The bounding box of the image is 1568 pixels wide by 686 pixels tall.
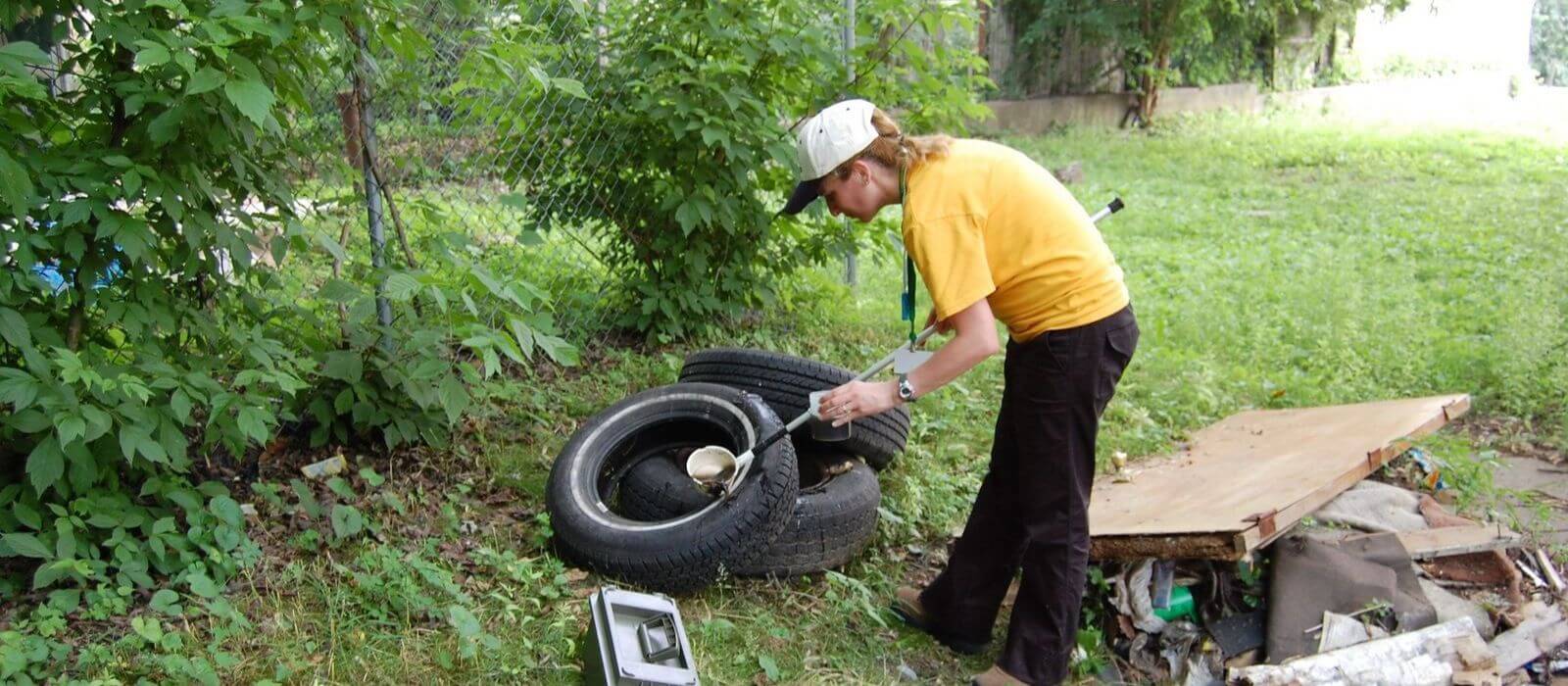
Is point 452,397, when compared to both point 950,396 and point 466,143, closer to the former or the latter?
point 466,143

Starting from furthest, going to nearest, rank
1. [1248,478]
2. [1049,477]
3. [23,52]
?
[1248,478] < [1049,477] < [23,52]

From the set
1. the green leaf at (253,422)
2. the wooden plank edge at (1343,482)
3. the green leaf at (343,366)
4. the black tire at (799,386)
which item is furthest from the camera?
the black tire at (799,386)

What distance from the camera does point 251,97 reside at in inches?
123

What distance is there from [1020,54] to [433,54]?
1408cm

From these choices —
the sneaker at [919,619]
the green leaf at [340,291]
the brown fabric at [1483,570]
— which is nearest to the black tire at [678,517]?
the sneaker at [919,619]

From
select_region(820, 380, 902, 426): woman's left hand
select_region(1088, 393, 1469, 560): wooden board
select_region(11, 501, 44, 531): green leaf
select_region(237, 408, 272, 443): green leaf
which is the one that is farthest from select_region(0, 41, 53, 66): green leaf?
select_region(1088, 393, 1469, 560): wooden board

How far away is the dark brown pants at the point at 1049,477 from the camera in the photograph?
3.35 m

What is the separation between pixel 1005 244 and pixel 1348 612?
1.81 metres

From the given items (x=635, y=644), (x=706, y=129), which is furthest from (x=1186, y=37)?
(x=635, y=644)

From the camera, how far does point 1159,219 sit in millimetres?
10734

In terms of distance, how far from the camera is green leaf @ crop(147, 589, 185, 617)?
346cm

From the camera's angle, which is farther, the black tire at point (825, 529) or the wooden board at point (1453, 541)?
the wooden board at point (1453, 541)

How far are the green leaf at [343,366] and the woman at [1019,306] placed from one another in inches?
71.6

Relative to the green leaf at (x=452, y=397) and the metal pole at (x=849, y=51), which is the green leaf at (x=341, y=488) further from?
the metal pole at (x=849, y=51)
